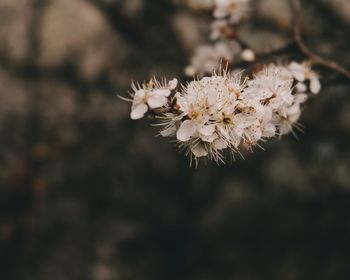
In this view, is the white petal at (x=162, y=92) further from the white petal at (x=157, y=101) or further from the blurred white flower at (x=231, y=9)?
the blurred white flower at (x=231, y=9)

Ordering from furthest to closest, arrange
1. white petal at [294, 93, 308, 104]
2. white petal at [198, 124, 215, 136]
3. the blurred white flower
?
1. the blurred white flower
2. white petal at [294, 93, 308, 104]
3. white petal at [198, 124, 215, 136]

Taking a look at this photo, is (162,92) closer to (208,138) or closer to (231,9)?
(208,138)

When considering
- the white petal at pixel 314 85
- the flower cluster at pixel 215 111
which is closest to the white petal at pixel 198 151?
the flower cluster at pixel 215 111

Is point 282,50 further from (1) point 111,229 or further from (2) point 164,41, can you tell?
(1) point 111,229

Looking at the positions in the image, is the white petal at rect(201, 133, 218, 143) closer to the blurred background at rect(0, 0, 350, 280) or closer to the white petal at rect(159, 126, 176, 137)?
the white petal at rect(159, 126, 176, 137)

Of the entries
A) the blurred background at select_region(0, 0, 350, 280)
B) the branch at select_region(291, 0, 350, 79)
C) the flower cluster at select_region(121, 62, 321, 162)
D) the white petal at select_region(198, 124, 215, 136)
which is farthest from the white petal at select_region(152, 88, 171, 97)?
the blurred background at select_region(0, 0, 350, 280)

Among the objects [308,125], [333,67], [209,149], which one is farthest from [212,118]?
[308,125]
